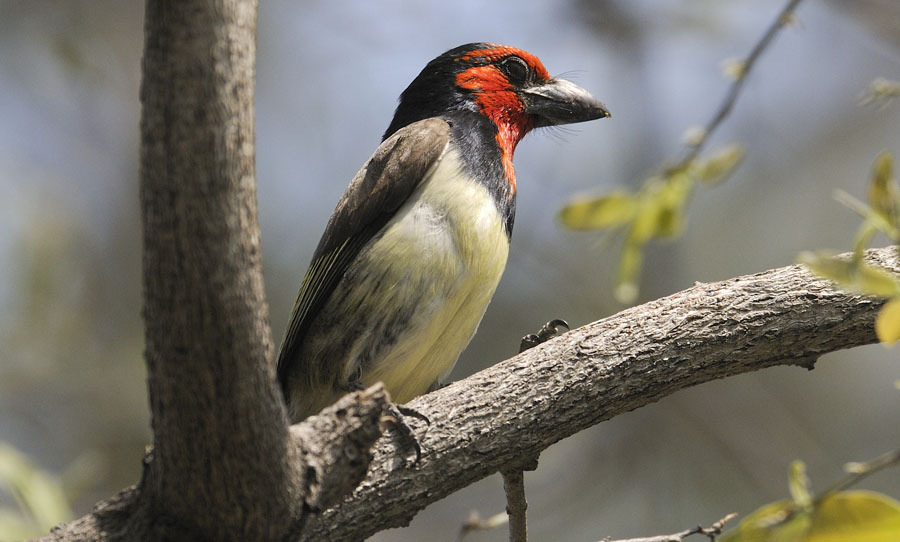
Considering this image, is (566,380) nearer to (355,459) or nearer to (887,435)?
(355,459)

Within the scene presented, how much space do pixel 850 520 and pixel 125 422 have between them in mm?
5534

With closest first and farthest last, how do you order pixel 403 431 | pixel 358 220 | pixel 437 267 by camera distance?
pixel 403 431
pixel 437 267
pixel 358 220

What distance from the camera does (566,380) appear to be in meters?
2.44

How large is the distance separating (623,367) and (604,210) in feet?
1.50

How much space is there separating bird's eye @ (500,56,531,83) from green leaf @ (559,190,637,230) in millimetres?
1657

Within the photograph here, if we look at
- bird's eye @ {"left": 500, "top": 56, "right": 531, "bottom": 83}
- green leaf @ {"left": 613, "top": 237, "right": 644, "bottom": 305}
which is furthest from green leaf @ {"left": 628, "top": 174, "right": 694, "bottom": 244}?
bird's eye @ {"left": 500, "top": 56, "right": 531, "bottom": 83}

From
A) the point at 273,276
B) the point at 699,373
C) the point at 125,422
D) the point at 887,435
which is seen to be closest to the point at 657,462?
the point at 887,435

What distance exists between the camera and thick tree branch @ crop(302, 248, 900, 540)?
2.39 meters

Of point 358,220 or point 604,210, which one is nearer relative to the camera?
point 604,210

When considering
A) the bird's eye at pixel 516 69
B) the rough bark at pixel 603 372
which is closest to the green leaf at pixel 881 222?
the rough bark at pixel 603 372

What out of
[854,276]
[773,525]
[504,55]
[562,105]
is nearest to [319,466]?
[773,525]

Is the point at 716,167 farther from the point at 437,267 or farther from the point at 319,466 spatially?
the point at 319,466

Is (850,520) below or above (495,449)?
below

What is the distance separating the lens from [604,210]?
87.4 inches
